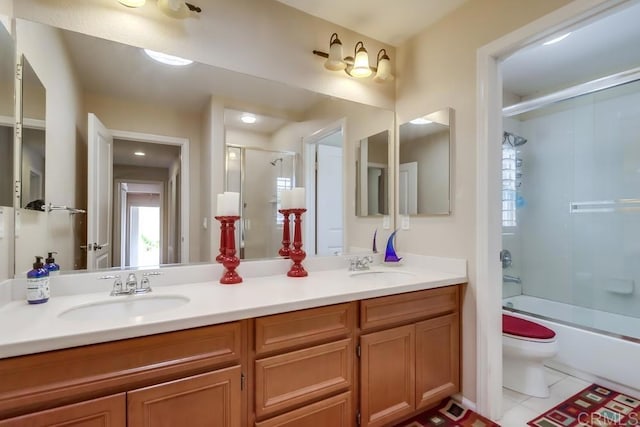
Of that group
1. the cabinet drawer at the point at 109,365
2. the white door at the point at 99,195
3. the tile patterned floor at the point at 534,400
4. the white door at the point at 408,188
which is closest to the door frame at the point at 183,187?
the white door at the point at 99,195

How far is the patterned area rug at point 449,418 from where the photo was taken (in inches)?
63.7

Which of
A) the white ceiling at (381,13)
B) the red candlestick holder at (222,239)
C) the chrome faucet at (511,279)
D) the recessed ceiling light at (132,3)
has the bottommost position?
the chrome faucet at (511,279)

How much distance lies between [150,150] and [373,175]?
1.49 m

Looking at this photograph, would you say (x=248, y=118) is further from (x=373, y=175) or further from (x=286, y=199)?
(x=373, y=175)

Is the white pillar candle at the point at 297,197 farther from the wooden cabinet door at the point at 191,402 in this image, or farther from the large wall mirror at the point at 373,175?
the wooden cabinet door at the point at 191,402

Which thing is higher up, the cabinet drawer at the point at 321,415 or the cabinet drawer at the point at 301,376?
the cabinet drawer at the point at 301,376

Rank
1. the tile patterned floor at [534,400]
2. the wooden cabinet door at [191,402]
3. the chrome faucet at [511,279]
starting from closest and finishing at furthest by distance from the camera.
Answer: the wooden cabinet door at [191,402]
the tile patterned floor at [534,400]
the chrome faucet at [511,279]

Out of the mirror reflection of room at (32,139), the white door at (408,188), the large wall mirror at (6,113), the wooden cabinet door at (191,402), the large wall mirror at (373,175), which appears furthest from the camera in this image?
the large wall mirror at (373,175)

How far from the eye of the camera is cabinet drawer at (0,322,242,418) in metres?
0.80

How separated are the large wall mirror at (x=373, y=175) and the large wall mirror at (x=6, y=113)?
184cm

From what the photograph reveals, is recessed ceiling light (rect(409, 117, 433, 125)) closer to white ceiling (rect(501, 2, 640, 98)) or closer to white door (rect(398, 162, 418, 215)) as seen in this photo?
white door (rect(398, 162, 418, 215))

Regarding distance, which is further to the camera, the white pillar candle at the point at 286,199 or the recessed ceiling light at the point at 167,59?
the white pillar candle at the point at 286,199

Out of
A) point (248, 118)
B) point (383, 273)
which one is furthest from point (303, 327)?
point (248, 118)

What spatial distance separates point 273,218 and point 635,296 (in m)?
2.96
